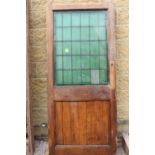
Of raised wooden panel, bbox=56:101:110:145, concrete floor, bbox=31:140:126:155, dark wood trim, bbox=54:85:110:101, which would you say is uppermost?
dark wood trim, bbox=54:85:110:101

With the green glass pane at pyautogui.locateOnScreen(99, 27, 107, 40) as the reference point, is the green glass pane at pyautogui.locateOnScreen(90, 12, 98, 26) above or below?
above

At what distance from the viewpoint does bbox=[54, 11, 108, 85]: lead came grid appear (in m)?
3.22

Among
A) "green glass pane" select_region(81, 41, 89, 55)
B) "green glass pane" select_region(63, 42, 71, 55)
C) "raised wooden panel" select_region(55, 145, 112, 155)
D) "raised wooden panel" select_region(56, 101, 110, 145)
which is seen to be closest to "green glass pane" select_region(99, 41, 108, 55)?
"green glass pane" select_region(81, 41, 89, 55)

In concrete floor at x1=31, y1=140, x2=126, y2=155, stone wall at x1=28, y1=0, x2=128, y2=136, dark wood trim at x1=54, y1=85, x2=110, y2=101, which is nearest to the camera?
dark wood trim at x1=54, y1=85, x2=110, y2=101

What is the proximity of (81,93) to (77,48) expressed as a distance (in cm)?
52

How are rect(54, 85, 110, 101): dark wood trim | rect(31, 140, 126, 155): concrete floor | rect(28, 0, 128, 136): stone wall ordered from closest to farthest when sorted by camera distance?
rect(54, 85, 110, 101): dark wood trim
rect(31, 140, 126, 155): concrete floor
rect(28, 0, 128, 136): stone wall

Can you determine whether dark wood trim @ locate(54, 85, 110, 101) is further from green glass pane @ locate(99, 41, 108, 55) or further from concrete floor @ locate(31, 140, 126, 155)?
concrete floor @ locate(31, 140, 126, 155)

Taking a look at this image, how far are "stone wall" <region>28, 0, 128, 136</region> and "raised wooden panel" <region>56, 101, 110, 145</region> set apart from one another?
55cm

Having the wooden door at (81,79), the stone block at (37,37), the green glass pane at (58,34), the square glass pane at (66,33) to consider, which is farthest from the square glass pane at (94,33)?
the stone block at (37,37)

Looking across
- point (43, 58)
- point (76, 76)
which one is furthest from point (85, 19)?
point (43, 58)

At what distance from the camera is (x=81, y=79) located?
323 cm

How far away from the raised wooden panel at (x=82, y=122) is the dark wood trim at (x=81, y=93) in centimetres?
6
